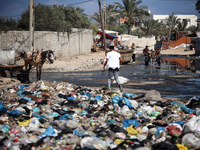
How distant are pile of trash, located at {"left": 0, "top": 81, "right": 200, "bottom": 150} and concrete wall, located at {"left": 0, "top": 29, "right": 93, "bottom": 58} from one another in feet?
39.1

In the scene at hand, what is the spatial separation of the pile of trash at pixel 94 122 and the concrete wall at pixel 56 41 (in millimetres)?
11906

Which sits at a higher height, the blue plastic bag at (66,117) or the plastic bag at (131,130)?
the blue plastic bag at (66,117)

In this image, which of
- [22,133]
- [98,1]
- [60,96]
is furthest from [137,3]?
[22,133]

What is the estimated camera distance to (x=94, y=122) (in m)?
6.26

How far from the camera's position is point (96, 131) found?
216 inches

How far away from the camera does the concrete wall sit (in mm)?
20312

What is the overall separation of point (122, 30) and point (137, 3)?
31095 mm

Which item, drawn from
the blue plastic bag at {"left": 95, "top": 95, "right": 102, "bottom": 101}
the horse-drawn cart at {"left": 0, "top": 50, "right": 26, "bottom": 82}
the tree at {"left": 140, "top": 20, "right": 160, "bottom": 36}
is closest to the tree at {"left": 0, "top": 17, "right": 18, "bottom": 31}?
the horse-drawn cart at {"left": 0, "top": 50, "right": 26, "bottom": 82}

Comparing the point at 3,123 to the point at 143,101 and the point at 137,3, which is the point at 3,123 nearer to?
the point at 143,101

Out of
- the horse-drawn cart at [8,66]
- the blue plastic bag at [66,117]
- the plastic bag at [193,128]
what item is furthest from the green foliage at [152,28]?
the plastic bag at [193,128]

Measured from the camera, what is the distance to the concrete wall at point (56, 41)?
20312mm

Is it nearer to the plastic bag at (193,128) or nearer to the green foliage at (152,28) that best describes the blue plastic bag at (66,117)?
the plastic bag at (193,128)

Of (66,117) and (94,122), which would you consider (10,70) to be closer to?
(66,117)

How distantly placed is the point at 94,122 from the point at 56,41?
19577 mm
